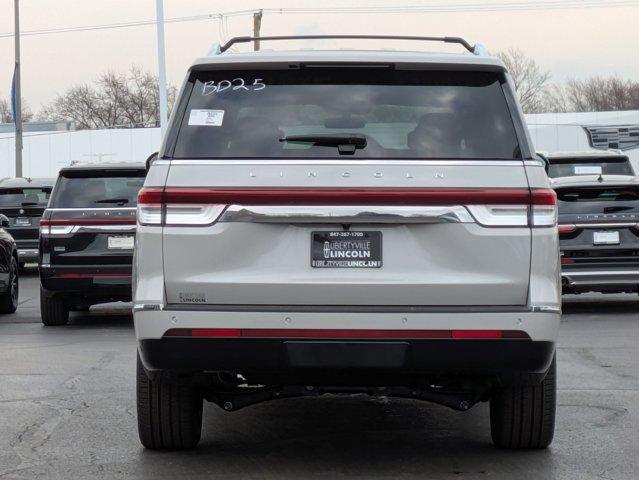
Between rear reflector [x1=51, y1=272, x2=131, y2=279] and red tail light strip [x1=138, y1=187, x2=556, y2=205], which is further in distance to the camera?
rear reflector [x1=51, y1=272, x2=131, y2=279]

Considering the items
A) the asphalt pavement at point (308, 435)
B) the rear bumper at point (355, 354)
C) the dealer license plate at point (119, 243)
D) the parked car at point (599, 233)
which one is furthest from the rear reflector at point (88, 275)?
the rear bumper at point (355, 354)

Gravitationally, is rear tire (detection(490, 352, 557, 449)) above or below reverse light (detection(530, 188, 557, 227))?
below

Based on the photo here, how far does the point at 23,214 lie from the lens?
73.0 ft

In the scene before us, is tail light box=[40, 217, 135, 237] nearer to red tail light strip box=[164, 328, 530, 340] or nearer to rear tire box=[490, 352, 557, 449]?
rear tire box=[490, 352, 557, 449]

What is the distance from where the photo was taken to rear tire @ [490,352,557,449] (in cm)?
631

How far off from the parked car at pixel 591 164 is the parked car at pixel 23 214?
9.53m

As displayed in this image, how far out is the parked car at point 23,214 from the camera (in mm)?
22172

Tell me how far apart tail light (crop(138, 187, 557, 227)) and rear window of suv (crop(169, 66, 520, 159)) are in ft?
0.70

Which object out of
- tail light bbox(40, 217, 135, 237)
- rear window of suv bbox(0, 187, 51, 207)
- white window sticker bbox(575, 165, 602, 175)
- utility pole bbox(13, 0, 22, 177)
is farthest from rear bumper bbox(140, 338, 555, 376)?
utility pole bbox(13, 0, 22, 177)

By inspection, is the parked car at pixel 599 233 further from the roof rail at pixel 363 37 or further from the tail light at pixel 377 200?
the tail light at pixel 377 200

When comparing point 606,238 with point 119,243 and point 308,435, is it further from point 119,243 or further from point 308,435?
point 308,435

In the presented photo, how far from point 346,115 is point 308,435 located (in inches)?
86.1

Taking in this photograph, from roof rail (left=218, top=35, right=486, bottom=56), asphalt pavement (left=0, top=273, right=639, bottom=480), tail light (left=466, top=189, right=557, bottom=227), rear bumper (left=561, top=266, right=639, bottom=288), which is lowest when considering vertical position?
asphalt pavement (left=0, top=273, right=639, bottom=480)

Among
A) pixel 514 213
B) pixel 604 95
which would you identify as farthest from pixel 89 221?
pixel 604 95
